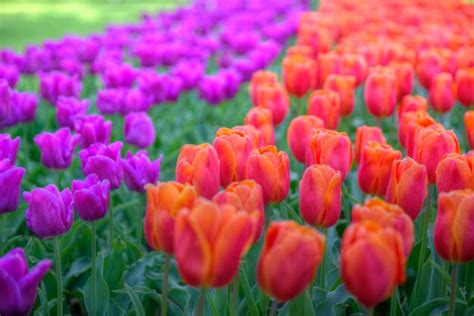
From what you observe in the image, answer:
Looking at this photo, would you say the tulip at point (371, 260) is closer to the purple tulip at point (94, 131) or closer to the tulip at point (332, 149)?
the tulip at point (332, 149)

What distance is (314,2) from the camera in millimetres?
12164

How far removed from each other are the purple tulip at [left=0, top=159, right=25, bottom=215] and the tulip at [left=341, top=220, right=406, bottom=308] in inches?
38.6

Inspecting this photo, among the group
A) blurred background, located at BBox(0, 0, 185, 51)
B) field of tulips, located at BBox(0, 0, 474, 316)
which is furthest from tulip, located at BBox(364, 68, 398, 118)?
blurred background, located at BBox(0, 0, 185, 51)

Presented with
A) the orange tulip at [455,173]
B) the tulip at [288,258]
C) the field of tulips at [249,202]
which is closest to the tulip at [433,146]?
the field of tulips at [249,202]

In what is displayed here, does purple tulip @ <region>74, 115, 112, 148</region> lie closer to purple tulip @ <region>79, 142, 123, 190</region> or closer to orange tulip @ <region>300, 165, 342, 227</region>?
purple tulip @ <region>79, 142, 123, 190</region>

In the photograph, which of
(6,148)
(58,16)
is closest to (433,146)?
(6,148)

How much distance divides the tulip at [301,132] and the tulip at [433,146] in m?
0.42

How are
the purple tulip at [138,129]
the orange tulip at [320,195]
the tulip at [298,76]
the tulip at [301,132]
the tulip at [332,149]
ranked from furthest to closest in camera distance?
the tulip at [298,76], the purple tulip at [138,129], the tulip at [301,132], the tulip at [332,149], the orange tulip at [320,195]

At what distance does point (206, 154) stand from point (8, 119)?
5.12 feet

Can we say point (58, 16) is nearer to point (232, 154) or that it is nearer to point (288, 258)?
point (232, 154)

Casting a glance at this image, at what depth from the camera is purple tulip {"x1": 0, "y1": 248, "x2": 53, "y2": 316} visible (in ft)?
4.26

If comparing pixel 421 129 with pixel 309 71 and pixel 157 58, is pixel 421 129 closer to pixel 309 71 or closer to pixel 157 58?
pixel 309 71

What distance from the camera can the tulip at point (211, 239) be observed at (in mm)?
1123

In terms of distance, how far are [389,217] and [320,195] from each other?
288mm
